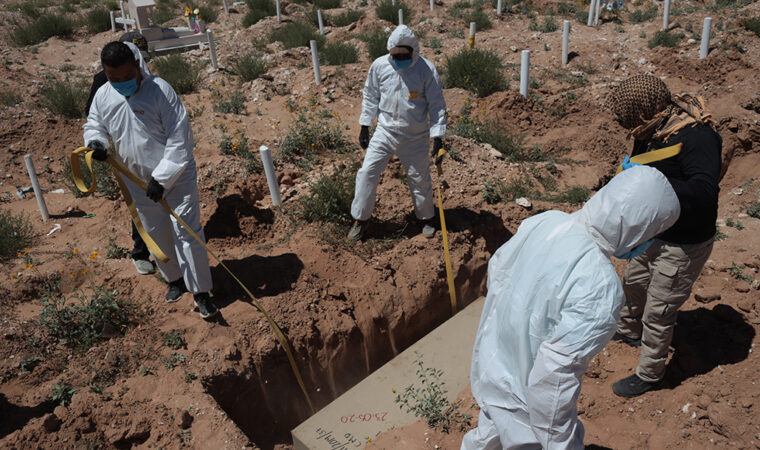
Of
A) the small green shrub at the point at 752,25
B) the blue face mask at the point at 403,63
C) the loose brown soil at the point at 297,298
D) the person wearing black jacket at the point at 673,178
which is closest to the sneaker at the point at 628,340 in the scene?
the loose brown soil at the point at 297,298

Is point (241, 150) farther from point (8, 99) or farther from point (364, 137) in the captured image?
point (8, 99)

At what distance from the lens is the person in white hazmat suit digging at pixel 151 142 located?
139 inches

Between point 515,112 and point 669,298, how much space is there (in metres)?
5.47

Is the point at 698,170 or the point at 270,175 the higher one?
the point at 698,170

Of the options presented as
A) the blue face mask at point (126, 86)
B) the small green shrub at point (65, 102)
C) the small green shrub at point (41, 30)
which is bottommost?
the small green shrub at point (65, 102)

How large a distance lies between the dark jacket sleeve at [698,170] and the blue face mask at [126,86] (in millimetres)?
3437

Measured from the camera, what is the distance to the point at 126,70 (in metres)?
3.46

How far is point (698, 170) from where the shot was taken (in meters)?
2.92

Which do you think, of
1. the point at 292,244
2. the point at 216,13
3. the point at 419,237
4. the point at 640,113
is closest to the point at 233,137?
the point at 292,244

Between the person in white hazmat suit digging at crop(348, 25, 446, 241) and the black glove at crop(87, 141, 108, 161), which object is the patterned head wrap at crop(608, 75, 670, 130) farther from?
the black glove at crop(87, 141, 108, 161)

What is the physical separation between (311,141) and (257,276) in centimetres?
256

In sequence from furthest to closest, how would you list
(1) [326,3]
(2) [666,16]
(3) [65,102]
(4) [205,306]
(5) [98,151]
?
(1) [326,3] → (2) [666,16] → (3) [65,102] → (4) [205,306] → (5) [98,151]

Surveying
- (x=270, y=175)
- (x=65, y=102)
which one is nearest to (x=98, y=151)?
(x=270, y=175)

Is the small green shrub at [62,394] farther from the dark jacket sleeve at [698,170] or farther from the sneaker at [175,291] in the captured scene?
the dark jacket sleeve at [698,170]
